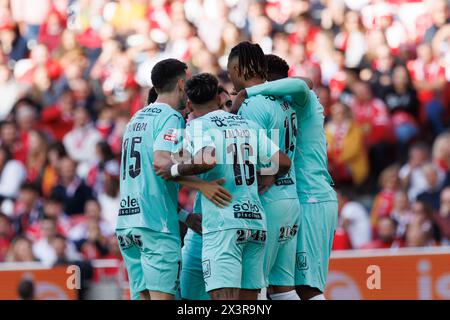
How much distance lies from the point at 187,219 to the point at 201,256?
1.26 ft

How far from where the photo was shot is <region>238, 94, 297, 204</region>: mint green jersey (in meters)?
10.3

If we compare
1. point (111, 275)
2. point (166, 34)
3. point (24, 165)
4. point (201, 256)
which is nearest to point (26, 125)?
point (24, 165)

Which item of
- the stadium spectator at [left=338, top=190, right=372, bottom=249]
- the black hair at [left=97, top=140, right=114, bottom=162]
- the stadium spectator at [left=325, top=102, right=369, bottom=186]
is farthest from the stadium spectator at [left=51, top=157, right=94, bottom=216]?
the stadium spectator at [left=338, top=190, right=372, bottom=249]

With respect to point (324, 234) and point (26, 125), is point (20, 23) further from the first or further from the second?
point (324, 234)

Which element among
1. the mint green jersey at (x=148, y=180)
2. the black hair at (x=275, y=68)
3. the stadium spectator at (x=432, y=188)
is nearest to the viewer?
the mint green jersey at (x=148, y=180)

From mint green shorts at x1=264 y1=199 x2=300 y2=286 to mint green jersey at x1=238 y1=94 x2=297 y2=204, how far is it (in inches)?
3.1

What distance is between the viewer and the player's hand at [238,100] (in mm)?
10391

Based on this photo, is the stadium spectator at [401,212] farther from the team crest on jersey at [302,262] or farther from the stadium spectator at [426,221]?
the team crest on jersey at [302,262]

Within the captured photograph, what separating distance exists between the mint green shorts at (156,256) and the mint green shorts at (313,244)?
1121 millimetres

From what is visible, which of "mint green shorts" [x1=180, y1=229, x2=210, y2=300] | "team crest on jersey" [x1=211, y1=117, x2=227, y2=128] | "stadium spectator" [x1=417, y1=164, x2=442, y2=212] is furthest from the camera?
"stadium spectator" [x1=417, y1=164, x2=442, y2=212]

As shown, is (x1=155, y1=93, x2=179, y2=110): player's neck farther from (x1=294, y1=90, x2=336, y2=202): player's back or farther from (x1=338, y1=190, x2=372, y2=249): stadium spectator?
(x1=338, y1=190, x2=372, y2=249): stadium spectator

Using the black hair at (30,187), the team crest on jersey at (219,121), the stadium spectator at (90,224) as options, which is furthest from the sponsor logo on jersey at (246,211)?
the black hair at (30,187)

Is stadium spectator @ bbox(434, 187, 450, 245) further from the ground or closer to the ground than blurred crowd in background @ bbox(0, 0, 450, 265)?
closer to the ground

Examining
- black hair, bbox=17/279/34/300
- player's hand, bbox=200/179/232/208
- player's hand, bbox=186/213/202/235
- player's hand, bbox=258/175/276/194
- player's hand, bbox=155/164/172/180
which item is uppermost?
player's hand, bbox=155/164/172/180
